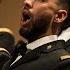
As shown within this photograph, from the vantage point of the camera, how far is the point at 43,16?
4.43 feet

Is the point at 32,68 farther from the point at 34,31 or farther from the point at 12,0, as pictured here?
the point at 12,0

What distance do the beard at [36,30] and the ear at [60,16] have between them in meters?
0.04

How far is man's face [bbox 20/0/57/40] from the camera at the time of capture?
133cm

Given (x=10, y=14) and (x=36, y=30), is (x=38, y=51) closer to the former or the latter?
(x=36, y=30)

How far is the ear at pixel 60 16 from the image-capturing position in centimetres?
135

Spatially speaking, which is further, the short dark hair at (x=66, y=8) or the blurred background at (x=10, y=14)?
the blurred background at (x=10, y=14)

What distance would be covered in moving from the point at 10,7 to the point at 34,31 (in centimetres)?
133

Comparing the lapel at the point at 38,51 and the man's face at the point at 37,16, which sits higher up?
the man's face at the point at 37,16

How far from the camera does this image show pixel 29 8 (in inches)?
52.4

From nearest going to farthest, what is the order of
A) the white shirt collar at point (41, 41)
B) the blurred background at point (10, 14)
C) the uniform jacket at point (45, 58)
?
the uniform jacket at point (45, 58) < the white shirt collar at point (41, 41) < the blurred background at point (10, 14)

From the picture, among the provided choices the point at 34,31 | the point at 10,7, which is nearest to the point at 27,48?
the point at 34,31

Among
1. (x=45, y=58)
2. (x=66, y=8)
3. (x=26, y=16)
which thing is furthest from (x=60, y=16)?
(x=45, y=58)

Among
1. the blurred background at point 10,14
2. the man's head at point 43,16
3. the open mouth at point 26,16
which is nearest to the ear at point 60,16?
the man's head at point 43,16

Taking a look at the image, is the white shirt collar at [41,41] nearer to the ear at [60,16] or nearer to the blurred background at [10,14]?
the ear at [60,16]
